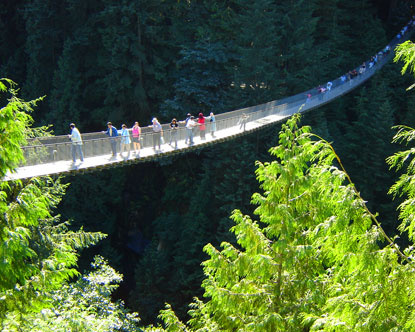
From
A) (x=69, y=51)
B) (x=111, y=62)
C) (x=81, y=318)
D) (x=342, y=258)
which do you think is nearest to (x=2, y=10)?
(x=69, y=51)

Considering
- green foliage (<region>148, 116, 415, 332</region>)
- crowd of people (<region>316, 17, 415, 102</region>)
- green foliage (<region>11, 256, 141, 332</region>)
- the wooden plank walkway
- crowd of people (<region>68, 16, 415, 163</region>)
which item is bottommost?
green foliage (<region>11, 256, 141, 332</region>)

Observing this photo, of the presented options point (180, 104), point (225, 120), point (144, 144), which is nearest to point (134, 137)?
point (144, 144)

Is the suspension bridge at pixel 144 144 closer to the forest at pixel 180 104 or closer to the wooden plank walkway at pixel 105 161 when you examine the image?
the wooden plank walkway at pixel 105 161

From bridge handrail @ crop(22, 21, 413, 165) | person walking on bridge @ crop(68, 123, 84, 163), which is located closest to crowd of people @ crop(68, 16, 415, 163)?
person walking on bridge @ crop(68, 123, 84, 163)

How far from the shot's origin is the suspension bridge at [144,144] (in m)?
10.2

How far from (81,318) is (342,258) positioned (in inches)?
147

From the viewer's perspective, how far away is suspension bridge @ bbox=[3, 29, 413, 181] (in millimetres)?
10203

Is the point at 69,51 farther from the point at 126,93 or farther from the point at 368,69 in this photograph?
the point at 368,69

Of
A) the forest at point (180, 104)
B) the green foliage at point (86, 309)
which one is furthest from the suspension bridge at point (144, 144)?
the green foliage at point (86, 309)

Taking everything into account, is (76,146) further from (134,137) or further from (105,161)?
(134,137)

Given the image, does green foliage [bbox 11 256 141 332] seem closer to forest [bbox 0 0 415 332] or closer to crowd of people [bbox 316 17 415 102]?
forest [bbox 0 0 415 332]

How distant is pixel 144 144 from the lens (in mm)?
12742

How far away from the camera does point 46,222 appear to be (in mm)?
10492

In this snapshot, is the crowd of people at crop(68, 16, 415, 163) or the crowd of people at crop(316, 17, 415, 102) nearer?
the crowd of people at crop(68, 16, 415, 163)
